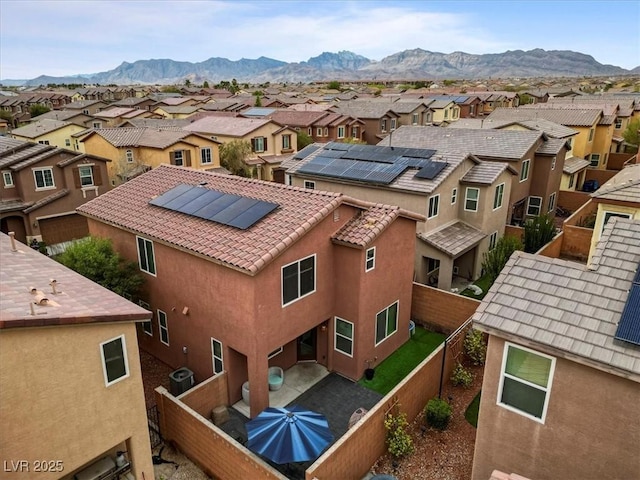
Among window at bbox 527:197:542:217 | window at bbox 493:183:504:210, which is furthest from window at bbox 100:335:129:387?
window at bbox 527:197:542:217

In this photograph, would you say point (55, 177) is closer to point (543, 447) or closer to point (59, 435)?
point (59, 435)

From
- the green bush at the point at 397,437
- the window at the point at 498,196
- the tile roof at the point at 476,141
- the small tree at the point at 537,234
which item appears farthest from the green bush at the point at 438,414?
the tile roof at the point at 476,141

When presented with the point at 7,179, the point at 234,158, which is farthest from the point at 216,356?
the point at 234,158

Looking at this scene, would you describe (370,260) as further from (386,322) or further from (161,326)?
(161,326)

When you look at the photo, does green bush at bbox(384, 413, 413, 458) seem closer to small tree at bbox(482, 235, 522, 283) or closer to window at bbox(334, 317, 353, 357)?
window at bbox(334, 317, 353, 357)

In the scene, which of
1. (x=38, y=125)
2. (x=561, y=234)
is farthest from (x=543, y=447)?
(x=38, y=125)

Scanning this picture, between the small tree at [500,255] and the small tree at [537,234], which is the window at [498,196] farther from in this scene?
the small tree at [500,255]
